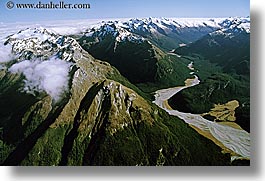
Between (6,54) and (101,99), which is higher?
(6,54)

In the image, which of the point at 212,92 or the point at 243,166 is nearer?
the point at 243,166

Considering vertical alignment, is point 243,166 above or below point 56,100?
below

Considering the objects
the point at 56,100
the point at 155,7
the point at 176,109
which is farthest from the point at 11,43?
the point at 176,109

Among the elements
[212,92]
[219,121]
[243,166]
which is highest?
[212,92]

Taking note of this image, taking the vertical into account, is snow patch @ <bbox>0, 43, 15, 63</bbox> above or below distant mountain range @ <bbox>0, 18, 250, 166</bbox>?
above

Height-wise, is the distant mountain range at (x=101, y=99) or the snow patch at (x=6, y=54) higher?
the snow patch at (x=6, y=54)

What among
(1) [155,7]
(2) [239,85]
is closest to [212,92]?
(2) [239,85]

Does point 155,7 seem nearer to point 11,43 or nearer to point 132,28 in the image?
point 132,28
